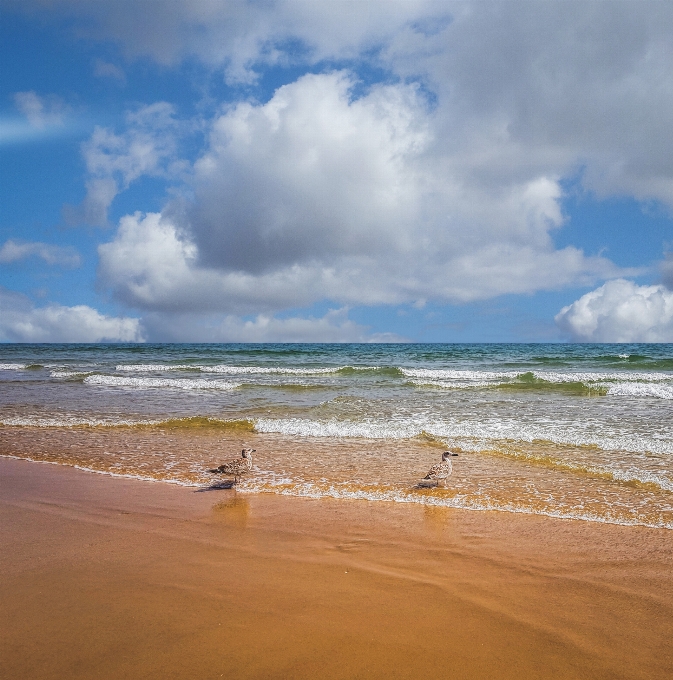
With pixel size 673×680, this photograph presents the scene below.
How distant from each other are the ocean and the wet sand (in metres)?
0.87

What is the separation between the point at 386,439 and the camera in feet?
33.0

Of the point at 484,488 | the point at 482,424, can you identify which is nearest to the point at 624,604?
the point at 484,488

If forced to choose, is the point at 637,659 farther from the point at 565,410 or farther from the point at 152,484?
the point at 565,410

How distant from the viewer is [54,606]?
3568 millimetres

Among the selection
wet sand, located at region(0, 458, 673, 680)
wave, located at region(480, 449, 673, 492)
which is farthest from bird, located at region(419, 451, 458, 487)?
wave, located at region(480, 449, 673, 492)

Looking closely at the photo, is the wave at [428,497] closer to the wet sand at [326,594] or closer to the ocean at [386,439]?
the ocean at [386,439]

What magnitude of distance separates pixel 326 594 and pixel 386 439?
636 cm

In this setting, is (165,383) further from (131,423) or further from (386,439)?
(386,439)

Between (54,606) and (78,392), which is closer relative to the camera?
(54,606)

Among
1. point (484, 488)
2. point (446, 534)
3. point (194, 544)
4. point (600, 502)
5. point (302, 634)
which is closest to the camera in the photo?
point (302, 634)

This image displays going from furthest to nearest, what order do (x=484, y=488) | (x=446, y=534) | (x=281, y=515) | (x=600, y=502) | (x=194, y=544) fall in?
(x=484, y=488), (x=600, y=502), (x=281, y=515), (x=446, y=534), (x=194, y=544)

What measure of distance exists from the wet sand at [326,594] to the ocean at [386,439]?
873 millimetres

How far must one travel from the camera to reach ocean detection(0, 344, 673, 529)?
661 centimetres

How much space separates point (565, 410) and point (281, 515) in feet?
33.8
